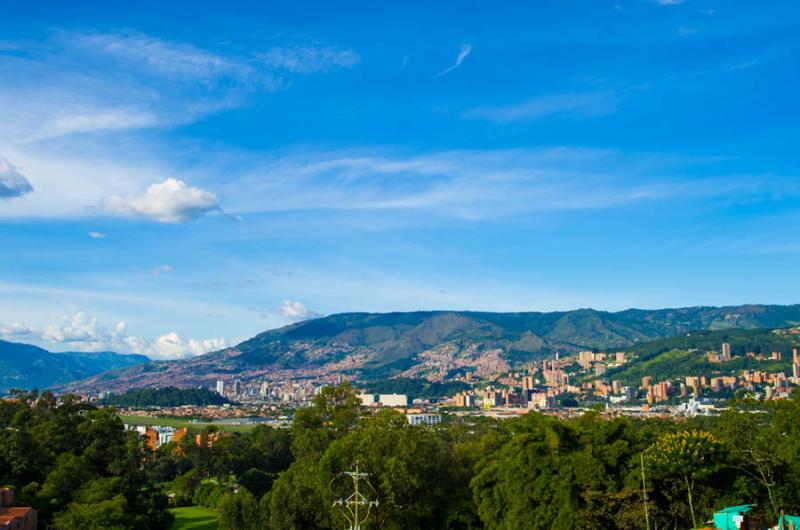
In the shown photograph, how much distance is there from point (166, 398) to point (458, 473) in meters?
146

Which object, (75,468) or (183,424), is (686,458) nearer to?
(75,468)

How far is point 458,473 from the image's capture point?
25.5 m

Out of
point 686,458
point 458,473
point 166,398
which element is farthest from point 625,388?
point 686,458

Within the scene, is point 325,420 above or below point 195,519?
above

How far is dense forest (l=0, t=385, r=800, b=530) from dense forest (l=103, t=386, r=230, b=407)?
128449 mm

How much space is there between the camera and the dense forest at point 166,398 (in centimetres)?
15612

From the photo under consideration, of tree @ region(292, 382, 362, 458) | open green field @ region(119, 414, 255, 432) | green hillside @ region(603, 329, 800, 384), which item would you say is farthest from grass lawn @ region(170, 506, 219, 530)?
green hillside @ region(603, 329, 800, 384)

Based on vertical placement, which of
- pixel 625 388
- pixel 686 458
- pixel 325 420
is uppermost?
pixel 325 420

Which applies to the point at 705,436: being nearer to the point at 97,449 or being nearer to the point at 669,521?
the point at 669,521

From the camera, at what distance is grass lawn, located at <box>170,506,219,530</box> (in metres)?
34.3

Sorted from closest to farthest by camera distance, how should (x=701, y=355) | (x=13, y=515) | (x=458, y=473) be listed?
(x=13, y=515) → (x=458, y=473) → (x=701, y=355)

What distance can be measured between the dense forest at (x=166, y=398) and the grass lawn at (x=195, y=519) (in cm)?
12081

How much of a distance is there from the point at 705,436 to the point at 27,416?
30093 mm

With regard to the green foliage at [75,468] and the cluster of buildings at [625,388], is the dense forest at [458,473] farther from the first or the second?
the cluster of buildings at [625,388]
